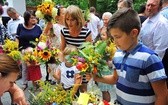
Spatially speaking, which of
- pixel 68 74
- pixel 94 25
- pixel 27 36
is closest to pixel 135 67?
pixel 68 74

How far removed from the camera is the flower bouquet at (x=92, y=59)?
8.25 ft

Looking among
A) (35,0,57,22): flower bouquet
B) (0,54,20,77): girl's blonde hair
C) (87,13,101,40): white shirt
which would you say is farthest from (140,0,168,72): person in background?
(87,13,101,40): white shirt

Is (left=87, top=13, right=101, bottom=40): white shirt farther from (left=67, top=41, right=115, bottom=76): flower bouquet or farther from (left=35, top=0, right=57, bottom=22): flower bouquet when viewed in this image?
(left=67, top=41, right=115, bottom=76): flower bouquet

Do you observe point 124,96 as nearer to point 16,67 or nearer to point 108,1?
point 16,67

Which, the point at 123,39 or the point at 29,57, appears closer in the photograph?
the point at 123,39

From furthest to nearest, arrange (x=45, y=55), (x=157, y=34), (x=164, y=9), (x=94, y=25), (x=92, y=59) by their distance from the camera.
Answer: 1. (x=94, y=25)
2. (x=45, y=55)
3. (x=164, y=9)
4. (x=157, y=34)
5. (x=92, y=59)

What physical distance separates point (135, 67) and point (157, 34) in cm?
145

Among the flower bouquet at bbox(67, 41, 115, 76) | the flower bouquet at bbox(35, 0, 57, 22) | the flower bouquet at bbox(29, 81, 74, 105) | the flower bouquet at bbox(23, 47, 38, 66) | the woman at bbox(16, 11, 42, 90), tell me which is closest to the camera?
the flower bouquet at bbox(67, 41, 115, 76)

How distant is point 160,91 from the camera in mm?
2184

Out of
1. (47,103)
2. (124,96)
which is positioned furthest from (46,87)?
(124,96)

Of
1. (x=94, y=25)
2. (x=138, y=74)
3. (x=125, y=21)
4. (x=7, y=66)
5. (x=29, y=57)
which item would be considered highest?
(x=125, y=21)

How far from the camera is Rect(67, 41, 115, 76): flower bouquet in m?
2.52

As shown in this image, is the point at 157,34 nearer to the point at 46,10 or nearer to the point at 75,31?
the point at 75,31

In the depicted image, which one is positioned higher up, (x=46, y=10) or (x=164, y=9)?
(x=164, y=9)
